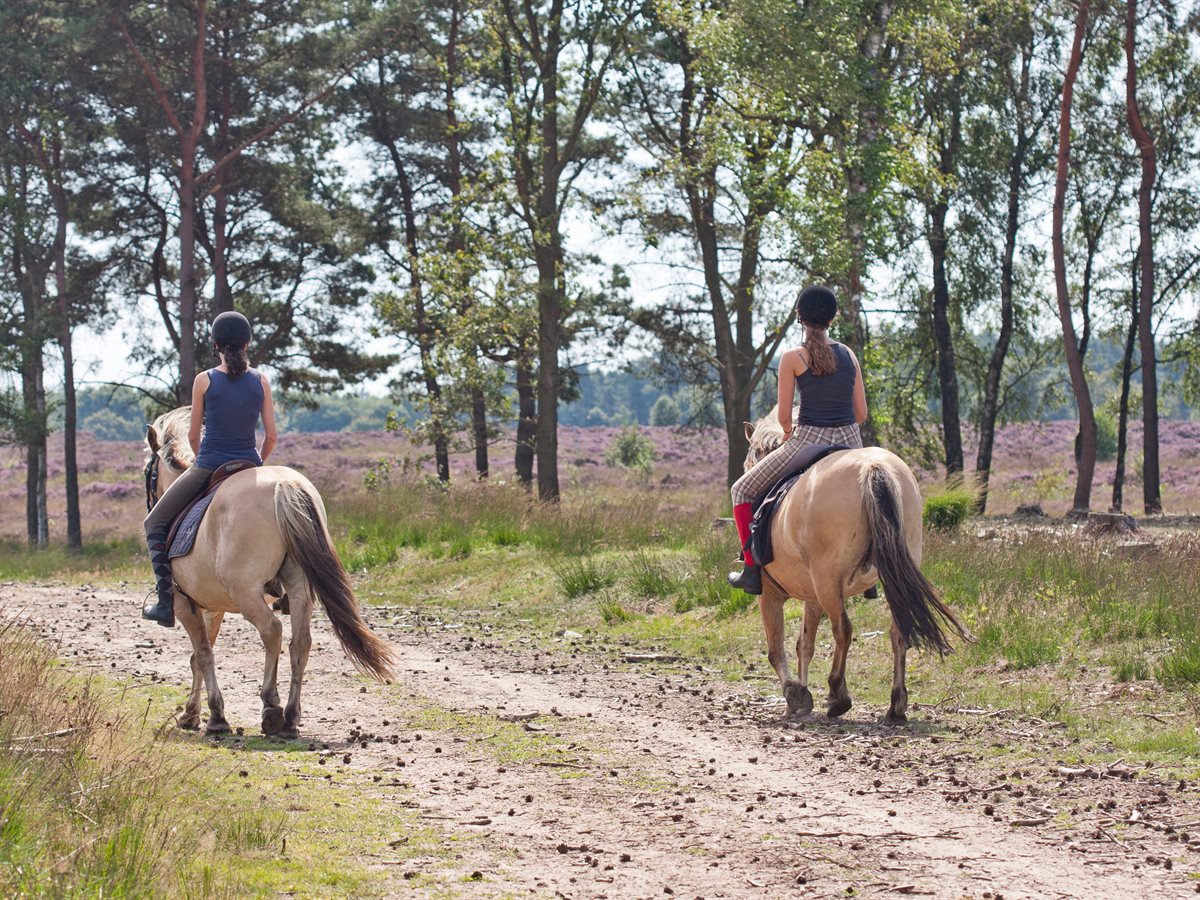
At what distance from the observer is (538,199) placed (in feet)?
93.1

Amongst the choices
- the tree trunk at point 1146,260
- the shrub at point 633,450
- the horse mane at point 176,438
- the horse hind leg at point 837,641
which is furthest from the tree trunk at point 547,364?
the shrub at point 633,450

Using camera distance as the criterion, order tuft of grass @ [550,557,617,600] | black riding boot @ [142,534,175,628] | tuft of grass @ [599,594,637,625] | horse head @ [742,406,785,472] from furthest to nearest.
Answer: tuft of grass @ [550,557,617,600] < tuft of grass @ [599,594,637,625] < horse head @ [742,406,785,472] < black riding boot @ [142,534,175,628]

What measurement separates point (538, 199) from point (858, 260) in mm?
9457

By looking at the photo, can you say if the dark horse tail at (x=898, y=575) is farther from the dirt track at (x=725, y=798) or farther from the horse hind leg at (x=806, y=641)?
the horse hind leg at (x=806, y=641)

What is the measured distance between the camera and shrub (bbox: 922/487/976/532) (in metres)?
18.1

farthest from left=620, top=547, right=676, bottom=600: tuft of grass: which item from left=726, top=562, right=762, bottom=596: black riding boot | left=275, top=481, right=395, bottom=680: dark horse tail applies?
left=275, top=481, right=395, bottom=680: dark horse tail

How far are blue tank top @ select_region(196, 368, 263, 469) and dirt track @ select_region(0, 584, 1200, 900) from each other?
6.10 feet

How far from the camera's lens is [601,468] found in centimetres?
7744

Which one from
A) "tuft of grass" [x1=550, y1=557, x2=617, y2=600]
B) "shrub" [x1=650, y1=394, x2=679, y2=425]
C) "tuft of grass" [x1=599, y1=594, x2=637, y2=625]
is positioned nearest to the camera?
"tuft of grass" [x1=599, y1=594, x2=637, y2=625]

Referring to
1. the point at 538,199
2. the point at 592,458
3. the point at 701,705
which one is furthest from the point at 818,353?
the point at 592,458

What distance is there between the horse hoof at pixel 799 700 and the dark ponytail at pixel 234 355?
4.38m

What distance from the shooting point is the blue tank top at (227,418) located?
348 inches

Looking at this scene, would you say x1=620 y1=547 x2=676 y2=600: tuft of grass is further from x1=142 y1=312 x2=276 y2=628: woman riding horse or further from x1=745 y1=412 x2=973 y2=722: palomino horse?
x1=142 y1=312 x2=276 y2=628: woman riding horse

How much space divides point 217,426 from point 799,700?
4.44m
